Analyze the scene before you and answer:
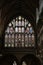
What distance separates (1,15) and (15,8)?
2.04m

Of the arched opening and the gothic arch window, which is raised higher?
the gothic arch window

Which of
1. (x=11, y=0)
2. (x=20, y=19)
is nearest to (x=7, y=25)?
(x=20, y=19)

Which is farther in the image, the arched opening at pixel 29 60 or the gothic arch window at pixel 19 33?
the gothic arch window at pixel 19 33

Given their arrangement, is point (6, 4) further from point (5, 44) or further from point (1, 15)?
point (5, 44)

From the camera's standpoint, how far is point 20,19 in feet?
112

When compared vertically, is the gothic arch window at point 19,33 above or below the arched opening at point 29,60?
above

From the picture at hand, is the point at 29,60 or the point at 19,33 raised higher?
the point at 19,33

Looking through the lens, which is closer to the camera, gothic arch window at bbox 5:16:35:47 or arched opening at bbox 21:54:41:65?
arched opening at bbox 21:54:41:65

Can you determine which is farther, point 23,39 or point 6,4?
point 23,39

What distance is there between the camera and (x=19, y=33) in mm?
34188

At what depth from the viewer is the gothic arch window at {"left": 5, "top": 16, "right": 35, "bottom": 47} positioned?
33906 millimetres

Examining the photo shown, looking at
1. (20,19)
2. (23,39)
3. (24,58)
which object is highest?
(20,19)

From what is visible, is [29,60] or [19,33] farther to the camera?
[19,33]

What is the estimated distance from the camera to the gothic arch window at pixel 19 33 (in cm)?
3391
